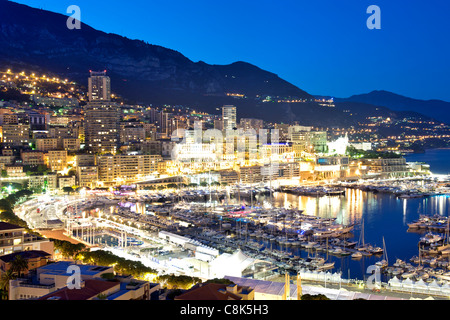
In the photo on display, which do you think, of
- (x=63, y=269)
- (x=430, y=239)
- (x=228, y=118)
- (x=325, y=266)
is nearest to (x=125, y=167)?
(x=325, y=266)

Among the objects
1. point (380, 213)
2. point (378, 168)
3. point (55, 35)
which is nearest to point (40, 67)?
point (55, 35)

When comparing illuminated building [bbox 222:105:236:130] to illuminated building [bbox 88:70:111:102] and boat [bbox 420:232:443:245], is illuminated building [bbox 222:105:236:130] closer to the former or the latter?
illuminated building [bbox 88:70:111:102]

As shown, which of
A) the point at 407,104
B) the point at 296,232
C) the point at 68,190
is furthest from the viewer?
the point at 407,104

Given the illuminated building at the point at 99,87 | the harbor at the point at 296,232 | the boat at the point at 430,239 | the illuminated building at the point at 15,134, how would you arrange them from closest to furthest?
the harbor at the point at 296,232, the boat at the point at 430,239, the illuminated building at the point at 15,134, the illuminated building at the point at 99,87

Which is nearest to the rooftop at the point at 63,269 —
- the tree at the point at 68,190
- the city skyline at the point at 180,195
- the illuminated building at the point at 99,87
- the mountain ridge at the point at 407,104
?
the city skyline at the point at 180,195

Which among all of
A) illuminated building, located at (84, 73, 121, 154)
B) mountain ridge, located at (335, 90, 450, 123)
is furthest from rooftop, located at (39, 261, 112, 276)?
mountain ridge, located at (335, 90, 450, 123)

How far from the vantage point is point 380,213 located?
1941 centimetres

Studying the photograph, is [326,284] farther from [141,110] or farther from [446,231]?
[141,110]

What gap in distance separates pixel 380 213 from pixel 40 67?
125ft

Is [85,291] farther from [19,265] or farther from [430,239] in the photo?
[430,239]

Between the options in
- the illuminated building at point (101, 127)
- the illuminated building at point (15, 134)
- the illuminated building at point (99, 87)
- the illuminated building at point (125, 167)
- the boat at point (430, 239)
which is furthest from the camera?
the illuminated building at point (99, 87)

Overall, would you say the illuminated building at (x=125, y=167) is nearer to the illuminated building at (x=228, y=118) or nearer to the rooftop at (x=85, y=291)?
the illuminated building at (x=228, y=118)

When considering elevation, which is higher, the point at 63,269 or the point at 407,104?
the point at 407,104
